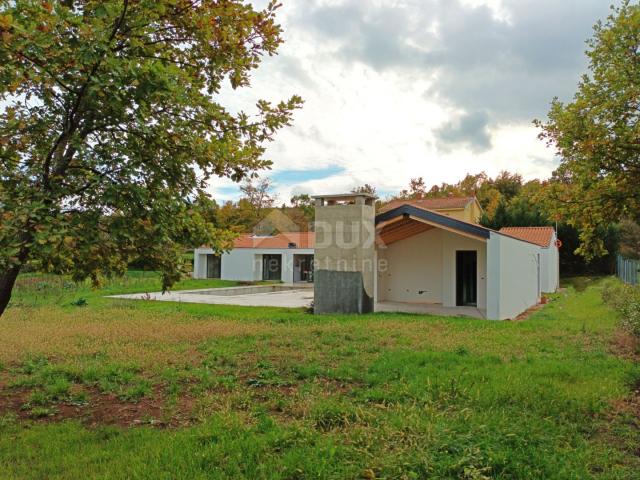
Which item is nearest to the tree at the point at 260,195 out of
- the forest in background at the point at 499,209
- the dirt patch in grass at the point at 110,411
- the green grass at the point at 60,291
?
the forest in background at the point at 499,209

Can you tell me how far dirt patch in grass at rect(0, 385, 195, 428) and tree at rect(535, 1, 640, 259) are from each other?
5697 mm

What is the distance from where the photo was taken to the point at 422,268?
19594 millimetres

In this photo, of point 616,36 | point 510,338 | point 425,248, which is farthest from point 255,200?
point 616,36

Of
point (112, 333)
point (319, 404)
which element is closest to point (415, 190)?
point (112, 333)

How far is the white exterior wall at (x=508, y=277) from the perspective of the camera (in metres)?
14.1

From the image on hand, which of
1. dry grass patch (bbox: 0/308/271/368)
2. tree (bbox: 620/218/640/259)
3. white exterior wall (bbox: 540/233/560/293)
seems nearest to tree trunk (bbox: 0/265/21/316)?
dry grass patch (bbox: 0/308/271/368)

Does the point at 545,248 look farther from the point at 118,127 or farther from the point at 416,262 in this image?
the point at 118,127

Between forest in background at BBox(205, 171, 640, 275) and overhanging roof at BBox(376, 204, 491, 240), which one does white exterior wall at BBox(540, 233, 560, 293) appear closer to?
forest in background at BBox(205, 171, 640, 275)

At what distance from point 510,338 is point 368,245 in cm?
620

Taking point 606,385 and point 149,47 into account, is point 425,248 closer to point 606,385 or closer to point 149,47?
point 606,385

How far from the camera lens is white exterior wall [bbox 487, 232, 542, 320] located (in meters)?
14.1

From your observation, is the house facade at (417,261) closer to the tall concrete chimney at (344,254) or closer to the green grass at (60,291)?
the tall concrete chimney at (344,254)

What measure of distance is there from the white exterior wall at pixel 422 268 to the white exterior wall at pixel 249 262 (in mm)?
15683

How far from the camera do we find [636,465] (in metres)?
3.97
